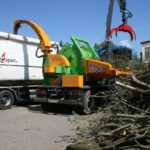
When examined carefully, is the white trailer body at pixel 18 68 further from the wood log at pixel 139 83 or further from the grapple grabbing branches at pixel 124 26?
the wood log at pixel 139 83

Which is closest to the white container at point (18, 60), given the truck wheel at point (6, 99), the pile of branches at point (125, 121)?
the truck wheel at point (6, 99)

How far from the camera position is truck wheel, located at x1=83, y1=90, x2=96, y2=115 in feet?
40.4

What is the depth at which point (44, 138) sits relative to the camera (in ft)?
27.3

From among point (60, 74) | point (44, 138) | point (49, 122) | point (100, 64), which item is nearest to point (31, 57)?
point (60, 74)

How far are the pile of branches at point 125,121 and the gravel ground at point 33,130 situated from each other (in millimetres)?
1280

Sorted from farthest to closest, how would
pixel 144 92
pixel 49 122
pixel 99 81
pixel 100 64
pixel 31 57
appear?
pixel 31 57
pixel 99 81
pixel 100 64
pixel 49 122
pixel 144 92

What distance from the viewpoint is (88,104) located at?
41.5 feet

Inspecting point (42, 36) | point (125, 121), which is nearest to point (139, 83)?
point (125, 121)

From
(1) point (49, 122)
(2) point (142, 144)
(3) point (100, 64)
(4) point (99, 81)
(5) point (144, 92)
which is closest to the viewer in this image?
(2) point (142, 144)

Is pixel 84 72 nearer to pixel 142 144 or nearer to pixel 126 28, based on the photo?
pixel 126 28

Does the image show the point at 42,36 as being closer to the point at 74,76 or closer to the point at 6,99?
the point at 74,76

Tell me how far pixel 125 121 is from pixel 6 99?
9.22 metres

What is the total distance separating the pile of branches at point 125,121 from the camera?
540cm

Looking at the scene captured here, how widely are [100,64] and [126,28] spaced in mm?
1701
